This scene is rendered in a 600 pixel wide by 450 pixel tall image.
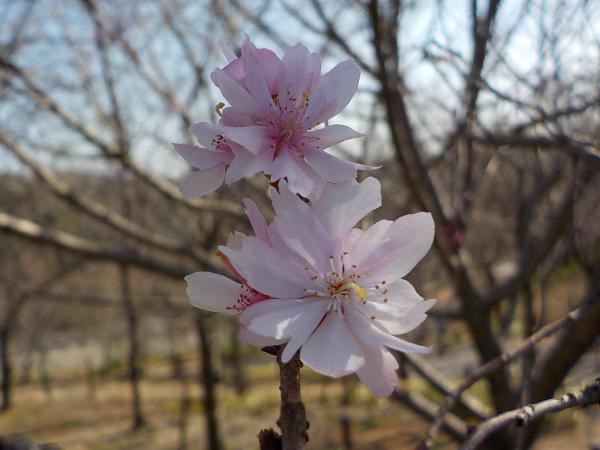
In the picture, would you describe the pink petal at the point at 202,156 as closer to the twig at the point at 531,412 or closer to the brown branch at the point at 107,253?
the twig at the point at 531,412

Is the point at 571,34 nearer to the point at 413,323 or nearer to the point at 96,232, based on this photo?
the point at 413,323

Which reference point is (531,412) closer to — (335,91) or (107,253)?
(335,91)

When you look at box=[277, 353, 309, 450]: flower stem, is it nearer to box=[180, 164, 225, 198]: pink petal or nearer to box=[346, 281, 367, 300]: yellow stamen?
box=[346, 281, 367, 300]: yellow stamen

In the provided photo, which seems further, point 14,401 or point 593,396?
point 14,401

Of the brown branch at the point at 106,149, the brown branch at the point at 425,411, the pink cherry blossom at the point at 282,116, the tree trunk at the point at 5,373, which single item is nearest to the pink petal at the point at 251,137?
the pink cherry blossom at the point at 282,116

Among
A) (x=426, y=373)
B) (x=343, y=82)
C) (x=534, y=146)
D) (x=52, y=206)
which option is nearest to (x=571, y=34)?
(x=534, y=146)

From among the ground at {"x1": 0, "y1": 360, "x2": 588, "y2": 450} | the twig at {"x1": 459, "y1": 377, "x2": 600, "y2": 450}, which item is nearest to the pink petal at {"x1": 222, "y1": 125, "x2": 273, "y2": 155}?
the twig at {"x1": 459, "y1": 377, "x2": 600, "y2": 450}
